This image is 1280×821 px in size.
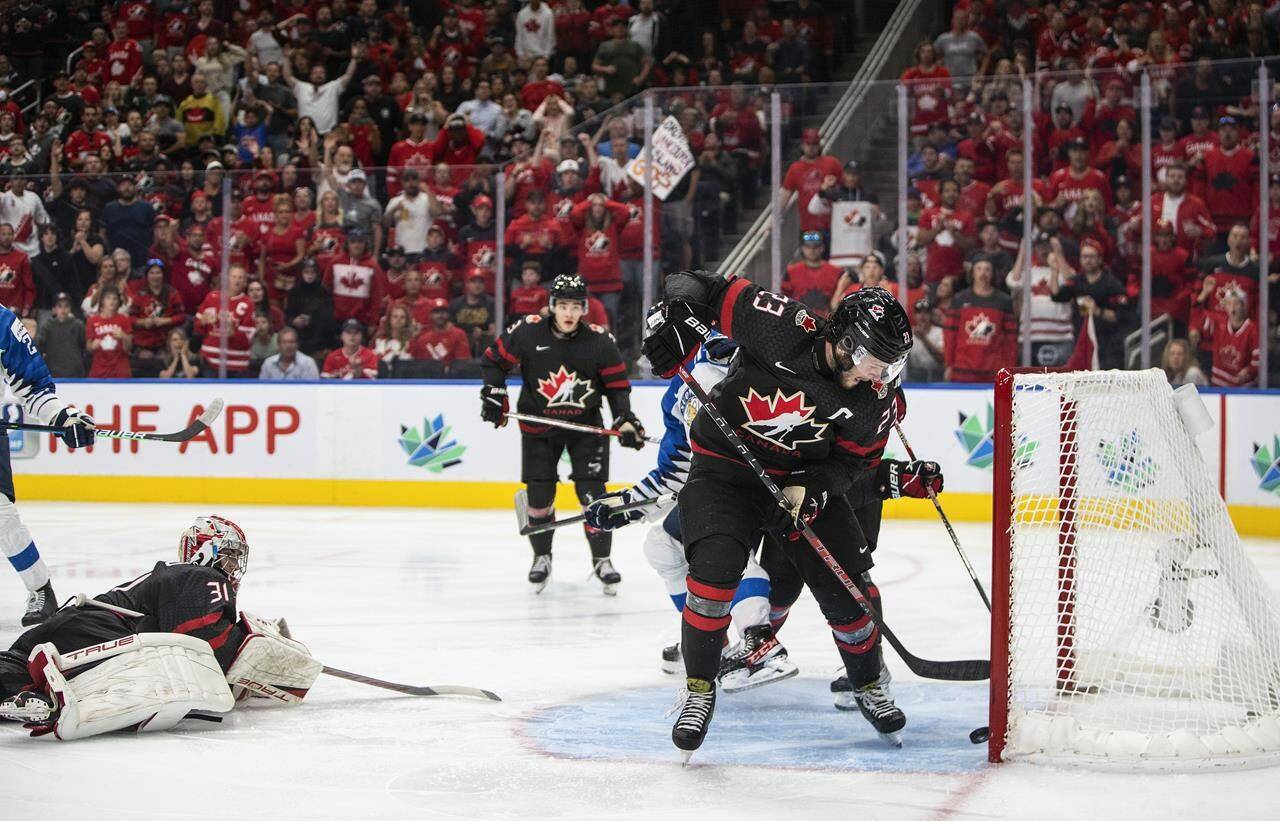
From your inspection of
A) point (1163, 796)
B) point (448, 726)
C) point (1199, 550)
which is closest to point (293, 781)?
point (448, 726)

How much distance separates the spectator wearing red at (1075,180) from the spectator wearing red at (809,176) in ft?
3.64

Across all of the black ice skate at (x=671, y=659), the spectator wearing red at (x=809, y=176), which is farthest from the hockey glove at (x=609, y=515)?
the spectator wearing red at (x=809, y=176)

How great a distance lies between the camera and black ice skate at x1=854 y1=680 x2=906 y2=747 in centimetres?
367

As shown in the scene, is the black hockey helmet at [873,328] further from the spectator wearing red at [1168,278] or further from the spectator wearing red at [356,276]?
the spectator wearing red at [356,276]

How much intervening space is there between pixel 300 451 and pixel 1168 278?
4.96 metres

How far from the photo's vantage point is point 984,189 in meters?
8.02

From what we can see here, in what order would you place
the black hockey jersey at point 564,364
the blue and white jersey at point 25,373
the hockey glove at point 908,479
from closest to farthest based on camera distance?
the hockey glove at point 908,479
the blue and white jersey at point 25,373
the black hockey jersey at point 564,364

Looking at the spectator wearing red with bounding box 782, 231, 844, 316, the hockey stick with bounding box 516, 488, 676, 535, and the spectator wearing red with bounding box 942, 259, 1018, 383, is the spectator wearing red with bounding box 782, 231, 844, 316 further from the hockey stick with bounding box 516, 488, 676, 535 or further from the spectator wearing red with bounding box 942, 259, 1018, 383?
the hockey stick with bounding box 516, 488, 676, 535

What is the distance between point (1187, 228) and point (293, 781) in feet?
19.4

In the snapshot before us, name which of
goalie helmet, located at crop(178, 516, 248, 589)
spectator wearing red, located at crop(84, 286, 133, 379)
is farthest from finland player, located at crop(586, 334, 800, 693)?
spectator wearing red, located at crop(84, 286, 133, 379)

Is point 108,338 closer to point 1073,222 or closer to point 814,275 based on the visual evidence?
point 814,275

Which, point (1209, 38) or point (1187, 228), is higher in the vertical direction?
point (1209, 38)

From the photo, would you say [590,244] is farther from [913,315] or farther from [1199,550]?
[1199,550]

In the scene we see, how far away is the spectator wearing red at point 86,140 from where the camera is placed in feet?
35.6
